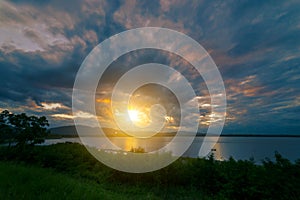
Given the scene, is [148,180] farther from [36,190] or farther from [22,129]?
[22,129]

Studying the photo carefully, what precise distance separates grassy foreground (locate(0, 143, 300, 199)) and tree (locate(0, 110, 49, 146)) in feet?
2.19

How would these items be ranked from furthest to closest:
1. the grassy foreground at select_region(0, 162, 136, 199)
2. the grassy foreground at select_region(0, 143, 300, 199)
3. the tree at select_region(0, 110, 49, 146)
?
the tree at select_region(0, 110, 49, 146) < the grassy foreground at select_region(0, 143, 300, 199) < the grassy foreground at select_region(0, 162, 136, 199)

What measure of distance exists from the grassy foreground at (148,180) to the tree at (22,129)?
26.3 inches

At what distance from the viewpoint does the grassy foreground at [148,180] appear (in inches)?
193

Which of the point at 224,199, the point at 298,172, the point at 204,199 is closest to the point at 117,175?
the point at 204,199

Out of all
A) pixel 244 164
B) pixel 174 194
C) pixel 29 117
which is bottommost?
pixel 174 194

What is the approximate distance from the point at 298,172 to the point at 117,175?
7.48 metres

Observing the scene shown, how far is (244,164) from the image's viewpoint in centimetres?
662

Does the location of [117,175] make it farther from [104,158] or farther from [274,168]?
[274,168]

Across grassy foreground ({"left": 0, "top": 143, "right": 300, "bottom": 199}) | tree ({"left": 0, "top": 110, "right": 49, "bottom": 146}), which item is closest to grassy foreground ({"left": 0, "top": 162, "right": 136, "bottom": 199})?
grassy foreground ({"left": 0, "top": 143, "right": 300, "bottom": 199})

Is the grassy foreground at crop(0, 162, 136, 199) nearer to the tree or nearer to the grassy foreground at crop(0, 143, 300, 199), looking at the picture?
the grassy foreground at crop(0, 143, 300, 199)

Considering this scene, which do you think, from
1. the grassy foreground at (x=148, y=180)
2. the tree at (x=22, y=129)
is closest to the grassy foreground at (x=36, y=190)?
the grassy foreground at (x=148, y=180)

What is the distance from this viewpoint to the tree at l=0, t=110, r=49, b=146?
36.6ft

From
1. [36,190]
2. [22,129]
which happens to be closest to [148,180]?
[36,190]
